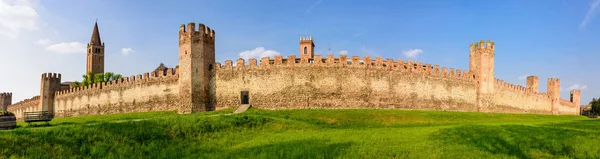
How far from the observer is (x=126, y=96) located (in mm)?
49656

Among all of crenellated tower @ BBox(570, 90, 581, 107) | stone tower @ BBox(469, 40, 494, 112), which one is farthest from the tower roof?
crenellated tower @ BBox(570, 90, 581, 107)

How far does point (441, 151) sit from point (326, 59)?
24573mm

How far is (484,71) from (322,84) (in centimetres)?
2137

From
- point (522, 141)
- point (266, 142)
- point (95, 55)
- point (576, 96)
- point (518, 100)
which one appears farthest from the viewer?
point (95, 55)

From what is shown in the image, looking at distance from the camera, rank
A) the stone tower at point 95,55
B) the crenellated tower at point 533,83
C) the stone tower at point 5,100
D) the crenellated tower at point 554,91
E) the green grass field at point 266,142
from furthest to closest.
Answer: the stone tower at point 95,55, the stone tower at point 5,100, the crenellated tower at point 554,91, the crenellated tower at point 533,83, the green grass field at point 266,142

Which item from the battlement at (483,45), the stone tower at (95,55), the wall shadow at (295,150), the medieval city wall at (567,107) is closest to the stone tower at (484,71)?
the battlement at (483,45)

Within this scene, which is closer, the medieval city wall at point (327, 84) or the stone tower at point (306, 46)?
the medieval city wall at point (327, 84)

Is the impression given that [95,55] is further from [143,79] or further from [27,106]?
[143,79]

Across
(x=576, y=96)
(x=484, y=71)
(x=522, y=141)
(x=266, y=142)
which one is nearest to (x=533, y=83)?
(x=484, y=71)

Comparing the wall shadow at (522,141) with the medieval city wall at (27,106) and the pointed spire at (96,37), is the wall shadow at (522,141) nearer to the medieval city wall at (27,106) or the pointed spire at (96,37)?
the medieval city wall at (27,106)

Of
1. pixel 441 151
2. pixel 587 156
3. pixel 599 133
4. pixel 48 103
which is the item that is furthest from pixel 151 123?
pixel 48 103

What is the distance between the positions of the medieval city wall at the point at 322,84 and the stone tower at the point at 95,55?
76.7m

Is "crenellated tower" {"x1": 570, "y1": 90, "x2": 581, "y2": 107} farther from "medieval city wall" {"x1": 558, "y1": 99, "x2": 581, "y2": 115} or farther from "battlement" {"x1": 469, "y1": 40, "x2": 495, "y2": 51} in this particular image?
"battlement" {"x1": 469, "y1": 40, "x2": 495, "y2": 51}

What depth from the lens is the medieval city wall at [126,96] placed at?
44156 mm
